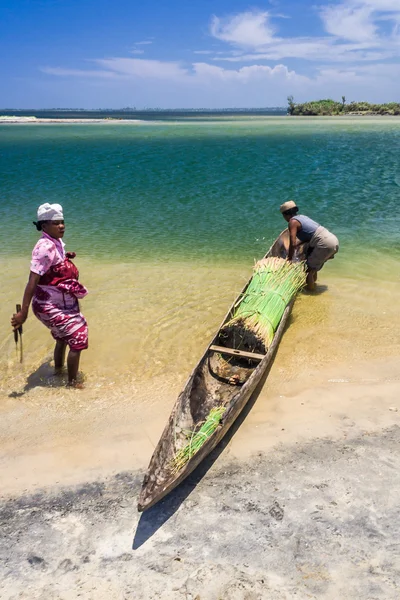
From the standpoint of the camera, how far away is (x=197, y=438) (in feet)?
14.4

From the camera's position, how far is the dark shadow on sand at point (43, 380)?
19.7 feet

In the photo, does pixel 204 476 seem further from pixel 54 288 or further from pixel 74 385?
pixel 54 288

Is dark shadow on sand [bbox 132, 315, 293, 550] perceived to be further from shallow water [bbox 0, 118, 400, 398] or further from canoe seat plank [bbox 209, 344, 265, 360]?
shallow water [bbox 0, 118, 400, 398]

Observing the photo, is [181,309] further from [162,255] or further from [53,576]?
[53,576]

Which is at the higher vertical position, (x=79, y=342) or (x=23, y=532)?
(x=79, y=342)

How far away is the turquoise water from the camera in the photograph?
1236cm

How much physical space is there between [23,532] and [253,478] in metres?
2.06

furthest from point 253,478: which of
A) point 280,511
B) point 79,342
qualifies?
point 79,342

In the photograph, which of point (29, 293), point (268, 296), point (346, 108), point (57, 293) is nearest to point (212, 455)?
point (57, 293)

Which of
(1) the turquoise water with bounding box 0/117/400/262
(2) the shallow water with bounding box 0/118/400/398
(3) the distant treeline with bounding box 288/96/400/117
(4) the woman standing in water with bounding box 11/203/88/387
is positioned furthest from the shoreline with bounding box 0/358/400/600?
(3) the distant treeline with bounding box 288/96/400/117

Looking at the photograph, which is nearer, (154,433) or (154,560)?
(154,560)

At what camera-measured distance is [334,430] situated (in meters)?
4.97

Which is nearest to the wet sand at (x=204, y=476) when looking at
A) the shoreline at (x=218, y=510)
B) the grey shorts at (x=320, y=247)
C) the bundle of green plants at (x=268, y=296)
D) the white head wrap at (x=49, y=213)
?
the shoreline at (x=218, y=510)

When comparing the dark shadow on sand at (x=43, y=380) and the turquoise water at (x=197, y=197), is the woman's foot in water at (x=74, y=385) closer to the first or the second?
the dark shadow on sand at (x=43, y=380)
